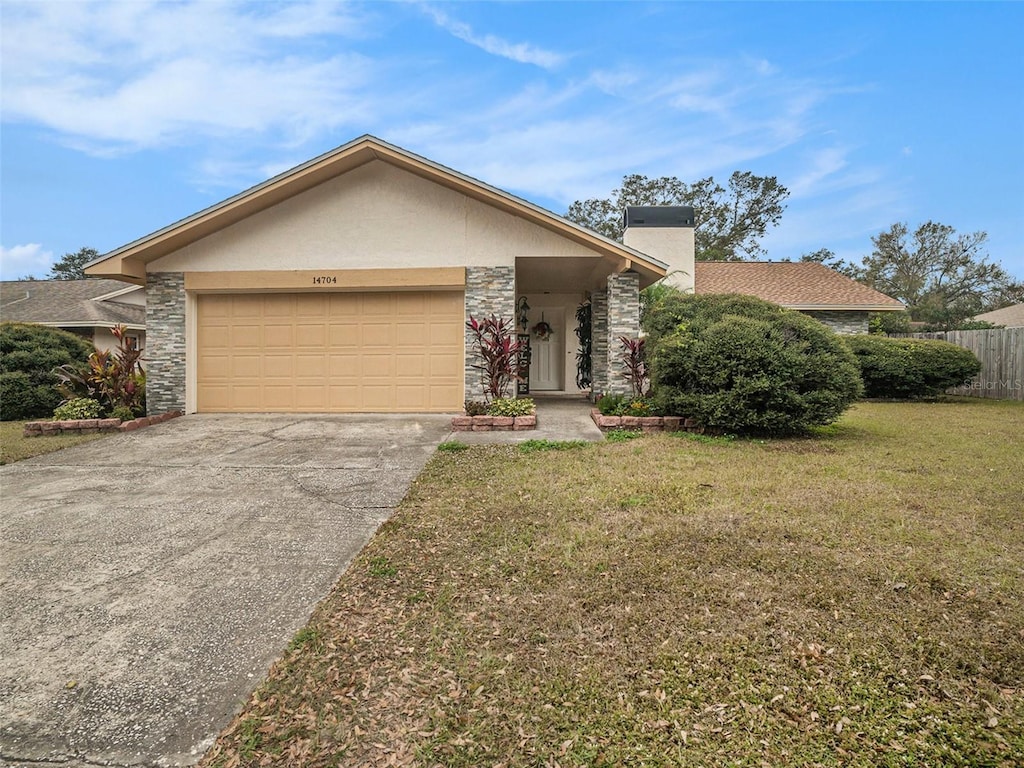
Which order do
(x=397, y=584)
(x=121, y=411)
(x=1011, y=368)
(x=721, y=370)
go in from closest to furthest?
(x=397, y=584) < (x=721, y=370) < (x=121, y=411) < (x=1011, y=368)

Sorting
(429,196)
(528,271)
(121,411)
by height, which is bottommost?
(121,411)

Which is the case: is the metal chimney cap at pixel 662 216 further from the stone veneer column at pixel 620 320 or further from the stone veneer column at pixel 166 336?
the stone veneer column at pixel 166 336

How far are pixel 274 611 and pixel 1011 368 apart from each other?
18.3 meters

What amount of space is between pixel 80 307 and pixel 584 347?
694 inches

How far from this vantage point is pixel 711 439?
7.83m

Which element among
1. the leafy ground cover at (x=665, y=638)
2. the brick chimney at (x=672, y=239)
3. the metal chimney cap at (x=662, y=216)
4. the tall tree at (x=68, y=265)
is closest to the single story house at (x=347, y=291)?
the leafy ground cover at (x=665, y=638)

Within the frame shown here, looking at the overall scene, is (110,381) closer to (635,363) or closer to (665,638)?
(635,363)

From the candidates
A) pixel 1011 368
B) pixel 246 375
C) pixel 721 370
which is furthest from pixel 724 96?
pixel 246 375

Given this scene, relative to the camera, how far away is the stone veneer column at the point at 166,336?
397 inches

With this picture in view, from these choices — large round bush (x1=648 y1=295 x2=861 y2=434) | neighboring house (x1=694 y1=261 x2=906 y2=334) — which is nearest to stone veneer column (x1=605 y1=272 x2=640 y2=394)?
large round bush (x1=648 y1=295 x2=861 y2=434)

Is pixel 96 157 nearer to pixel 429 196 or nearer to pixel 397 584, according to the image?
pixel 429 196

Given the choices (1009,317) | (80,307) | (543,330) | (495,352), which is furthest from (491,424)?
(1009,317)

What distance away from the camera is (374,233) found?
10.0m

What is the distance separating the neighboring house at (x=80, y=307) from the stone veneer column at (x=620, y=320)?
14.4 meters
